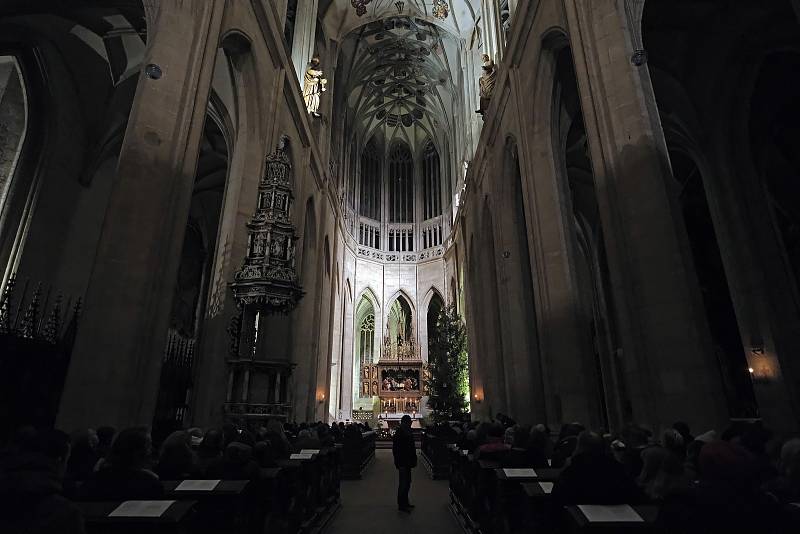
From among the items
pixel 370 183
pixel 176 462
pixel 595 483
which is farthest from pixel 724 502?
pixel 370 183

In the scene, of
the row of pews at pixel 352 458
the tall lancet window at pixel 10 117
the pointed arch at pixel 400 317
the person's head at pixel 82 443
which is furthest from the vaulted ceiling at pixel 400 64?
the person's head at pixel 82 443

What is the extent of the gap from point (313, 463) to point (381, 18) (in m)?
23.0

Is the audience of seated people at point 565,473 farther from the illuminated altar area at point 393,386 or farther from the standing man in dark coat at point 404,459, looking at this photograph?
the illuminated altar area at point 393,386

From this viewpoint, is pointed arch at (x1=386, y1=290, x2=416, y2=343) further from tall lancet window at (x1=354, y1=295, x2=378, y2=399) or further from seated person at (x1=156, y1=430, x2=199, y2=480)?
seated person at (x1=156, y1=430, x2=199, y2=480)

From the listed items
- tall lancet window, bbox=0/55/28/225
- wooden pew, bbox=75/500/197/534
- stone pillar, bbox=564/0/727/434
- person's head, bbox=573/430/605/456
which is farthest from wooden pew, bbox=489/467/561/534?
tall lancet window, bbox=0/55/28/225

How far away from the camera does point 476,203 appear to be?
56.4 feet

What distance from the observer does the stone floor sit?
4.70 metres

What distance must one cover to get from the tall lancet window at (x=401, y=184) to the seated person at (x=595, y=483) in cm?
2819

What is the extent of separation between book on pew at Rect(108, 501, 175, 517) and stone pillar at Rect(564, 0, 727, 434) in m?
5.48

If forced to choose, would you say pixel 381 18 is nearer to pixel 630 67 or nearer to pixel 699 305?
pixel 630 67

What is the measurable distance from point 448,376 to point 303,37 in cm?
1358

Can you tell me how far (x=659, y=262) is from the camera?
5867 mm

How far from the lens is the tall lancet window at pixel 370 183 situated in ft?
97.0

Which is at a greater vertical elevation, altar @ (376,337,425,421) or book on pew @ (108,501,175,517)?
altar @ (376,337,425,421)
